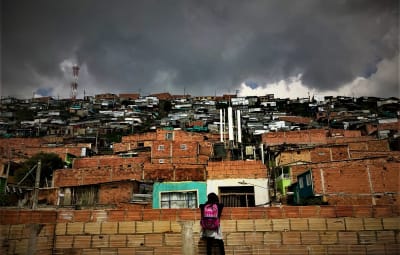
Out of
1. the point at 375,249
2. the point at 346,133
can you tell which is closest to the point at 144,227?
the point at 375,249

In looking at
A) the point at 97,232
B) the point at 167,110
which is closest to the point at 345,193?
the point at 97,232

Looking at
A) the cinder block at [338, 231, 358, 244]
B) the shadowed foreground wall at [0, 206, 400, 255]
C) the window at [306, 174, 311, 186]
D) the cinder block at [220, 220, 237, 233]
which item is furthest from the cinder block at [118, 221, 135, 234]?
the window at [306, 174, 311, 186]

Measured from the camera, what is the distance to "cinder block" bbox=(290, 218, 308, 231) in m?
4.87

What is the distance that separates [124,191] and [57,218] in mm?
16382

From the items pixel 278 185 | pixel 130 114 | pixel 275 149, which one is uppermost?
pixel 130 114

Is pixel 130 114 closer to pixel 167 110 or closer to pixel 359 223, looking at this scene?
pixel 167 110

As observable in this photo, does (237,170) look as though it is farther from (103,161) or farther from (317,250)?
(103,161)

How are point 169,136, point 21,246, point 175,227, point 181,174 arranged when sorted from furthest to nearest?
point 169,136
point 181,174
point 175,227
point 21,246

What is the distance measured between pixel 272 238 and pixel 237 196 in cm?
1171

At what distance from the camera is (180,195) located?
16656 millimetres

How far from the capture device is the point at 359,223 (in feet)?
15.9

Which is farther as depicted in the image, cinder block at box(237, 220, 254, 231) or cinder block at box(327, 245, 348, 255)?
cinder block at box(237, 220, 254, 231)

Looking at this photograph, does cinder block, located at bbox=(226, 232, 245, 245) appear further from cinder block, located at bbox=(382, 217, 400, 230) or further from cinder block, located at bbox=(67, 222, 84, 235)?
cinder block, located at bbox=(67, 222, 84, 235)

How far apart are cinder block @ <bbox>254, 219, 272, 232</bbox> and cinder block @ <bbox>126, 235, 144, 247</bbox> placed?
76.4 inches
